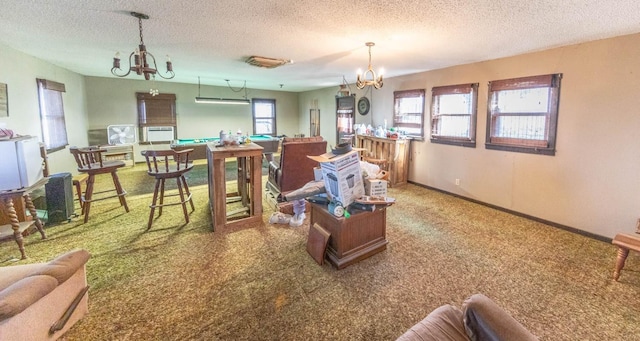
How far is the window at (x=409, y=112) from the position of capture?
545 cm

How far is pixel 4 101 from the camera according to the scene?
3482 mm

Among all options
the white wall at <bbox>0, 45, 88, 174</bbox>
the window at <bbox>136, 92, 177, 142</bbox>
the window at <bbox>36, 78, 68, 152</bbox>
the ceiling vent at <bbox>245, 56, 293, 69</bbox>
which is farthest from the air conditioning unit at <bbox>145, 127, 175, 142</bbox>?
the ceiling vent at <bbox>245, 56, 293, 69</bbox>

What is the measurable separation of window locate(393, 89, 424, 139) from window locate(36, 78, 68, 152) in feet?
20.8

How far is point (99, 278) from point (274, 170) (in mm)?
2453

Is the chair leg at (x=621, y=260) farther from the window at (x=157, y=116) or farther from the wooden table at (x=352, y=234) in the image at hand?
the window at (x=157, y=116)

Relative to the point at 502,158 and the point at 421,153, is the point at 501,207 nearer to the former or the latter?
the point at 502,158

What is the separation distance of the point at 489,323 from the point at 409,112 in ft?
16.5

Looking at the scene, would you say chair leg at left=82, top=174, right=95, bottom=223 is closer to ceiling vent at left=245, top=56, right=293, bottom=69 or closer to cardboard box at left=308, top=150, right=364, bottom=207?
ceiling vent at left=245, top=56, right=293, bottom=69

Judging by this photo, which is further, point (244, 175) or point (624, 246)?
point (244, 175)

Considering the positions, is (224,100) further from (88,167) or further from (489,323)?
(489,323)

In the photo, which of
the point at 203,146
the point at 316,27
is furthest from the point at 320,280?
the point at 203,146

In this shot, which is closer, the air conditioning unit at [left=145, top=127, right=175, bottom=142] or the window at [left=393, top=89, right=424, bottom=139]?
the window at [left=393, top=89, right=424, bottom=139]

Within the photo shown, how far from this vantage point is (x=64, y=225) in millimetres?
3443

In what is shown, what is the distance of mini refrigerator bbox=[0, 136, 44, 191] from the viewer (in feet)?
8.60
